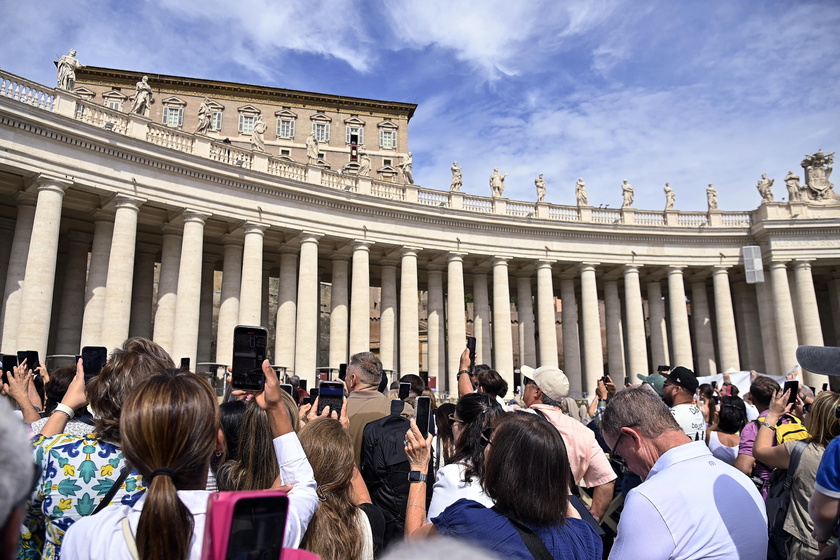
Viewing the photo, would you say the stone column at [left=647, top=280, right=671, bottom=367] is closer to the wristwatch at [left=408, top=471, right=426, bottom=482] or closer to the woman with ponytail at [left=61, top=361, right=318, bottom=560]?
the wristwatch at [left=408, top=471, right=426, bottom=482]

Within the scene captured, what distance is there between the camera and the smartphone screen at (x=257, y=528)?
1.81 metres

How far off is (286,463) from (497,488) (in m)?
1.24

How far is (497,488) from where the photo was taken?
3270mm

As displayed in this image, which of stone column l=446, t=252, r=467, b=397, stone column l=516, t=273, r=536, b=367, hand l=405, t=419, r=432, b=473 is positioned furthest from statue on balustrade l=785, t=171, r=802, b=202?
hand l=405, t=419, r=432, b=473

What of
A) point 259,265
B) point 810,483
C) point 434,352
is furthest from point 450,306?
point 810,483

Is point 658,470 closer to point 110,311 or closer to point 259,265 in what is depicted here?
point 110,311

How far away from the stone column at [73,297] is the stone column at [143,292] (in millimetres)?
2443

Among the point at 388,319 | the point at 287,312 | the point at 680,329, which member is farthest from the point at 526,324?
the point at 287,312

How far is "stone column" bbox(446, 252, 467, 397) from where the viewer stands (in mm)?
33281

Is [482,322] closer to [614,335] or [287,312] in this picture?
[614,335]

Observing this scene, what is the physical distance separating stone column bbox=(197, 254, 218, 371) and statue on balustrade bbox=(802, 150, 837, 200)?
130ft

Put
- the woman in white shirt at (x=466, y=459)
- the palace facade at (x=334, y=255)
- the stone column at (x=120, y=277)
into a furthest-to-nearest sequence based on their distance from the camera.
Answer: the stone column at (x=120, y=277) → the palace facade at (x=334, y=255) → the woman in white shirt at (x=466, y=459)

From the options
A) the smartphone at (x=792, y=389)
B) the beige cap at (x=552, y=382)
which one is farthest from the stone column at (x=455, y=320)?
the smartphone at (x=792, y=389)

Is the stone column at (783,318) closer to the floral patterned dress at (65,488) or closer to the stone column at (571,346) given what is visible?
the stone column at (571,346)
